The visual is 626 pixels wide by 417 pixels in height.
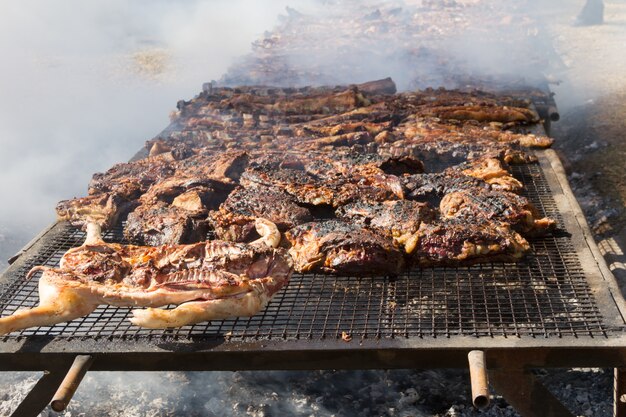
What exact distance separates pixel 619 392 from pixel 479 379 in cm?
147

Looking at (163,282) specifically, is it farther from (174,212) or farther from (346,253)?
(346,253)

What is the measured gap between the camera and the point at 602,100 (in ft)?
45.3

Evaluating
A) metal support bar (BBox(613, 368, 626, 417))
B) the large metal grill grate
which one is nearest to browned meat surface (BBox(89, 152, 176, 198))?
the large metal grill grate

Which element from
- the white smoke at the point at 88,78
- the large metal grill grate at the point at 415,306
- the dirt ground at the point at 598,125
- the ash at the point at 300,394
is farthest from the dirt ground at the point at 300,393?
the white smoke at the point at 88,78

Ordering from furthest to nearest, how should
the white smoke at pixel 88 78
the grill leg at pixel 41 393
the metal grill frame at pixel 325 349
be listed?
the white smoke at pixel 88 78, the grill leg at pixel 41 393, the metal grill frame at pixel 325 349

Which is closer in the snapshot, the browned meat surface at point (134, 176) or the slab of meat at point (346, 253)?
the slab of meat at point (346, 253)

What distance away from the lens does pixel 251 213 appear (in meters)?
5.14

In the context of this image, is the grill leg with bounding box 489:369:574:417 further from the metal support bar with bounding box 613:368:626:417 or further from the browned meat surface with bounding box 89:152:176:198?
the browned meat surface with bounding box 89:152:176:198

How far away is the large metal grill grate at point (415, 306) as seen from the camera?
358 cm

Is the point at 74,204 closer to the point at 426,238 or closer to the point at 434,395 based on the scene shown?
the point at 426,238

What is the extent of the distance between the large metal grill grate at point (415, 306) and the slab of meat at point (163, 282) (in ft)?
0.39

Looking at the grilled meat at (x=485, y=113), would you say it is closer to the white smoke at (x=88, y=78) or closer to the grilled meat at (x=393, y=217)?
the grilled meat at (x=393, y=217)

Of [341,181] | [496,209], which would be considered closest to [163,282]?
[341,181]

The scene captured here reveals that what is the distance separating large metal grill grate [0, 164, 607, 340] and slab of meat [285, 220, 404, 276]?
9 centimetres
